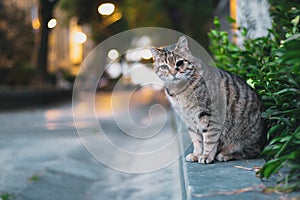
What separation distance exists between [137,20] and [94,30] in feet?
13.0

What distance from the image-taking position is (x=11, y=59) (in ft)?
47.6

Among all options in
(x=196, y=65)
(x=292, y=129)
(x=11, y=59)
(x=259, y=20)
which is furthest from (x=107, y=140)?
(x=11, y=59)

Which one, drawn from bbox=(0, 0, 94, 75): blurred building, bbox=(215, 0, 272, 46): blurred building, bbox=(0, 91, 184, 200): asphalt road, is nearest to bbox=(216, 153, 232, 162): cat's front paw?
bbox=(0, 91, 184, 200): asphalt road

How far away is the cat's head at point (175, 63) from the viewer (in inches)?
107

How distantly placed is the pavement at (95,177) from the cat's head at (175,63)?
615 mm

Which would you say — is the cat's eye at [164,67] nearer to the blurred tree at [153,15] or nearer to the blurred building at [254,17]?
the blurred building at [254,17]

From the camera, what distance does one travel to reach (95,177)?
3.55 m

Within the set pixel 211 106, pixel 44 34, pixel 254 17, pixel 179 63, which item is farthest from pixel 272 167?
pixel 44 34

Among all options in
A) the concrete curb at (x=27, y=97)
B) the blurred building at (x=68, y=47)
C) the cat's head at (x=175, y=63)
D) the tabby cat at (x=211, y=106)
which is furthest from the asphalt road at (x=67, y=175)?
the blurred building at (x=68, y=47)

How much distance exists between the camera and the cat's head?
2.72m

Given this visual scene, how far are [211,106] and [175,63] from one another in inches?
14.9

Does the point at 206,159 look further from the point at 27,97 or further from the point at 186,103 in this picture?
the point at 27,97

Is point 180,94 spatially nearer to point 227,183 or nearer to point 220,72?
point 220,72

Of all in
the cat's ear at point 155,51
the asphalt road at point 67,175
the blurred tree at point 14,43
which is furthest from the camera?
the blurred tree at point 14,43
